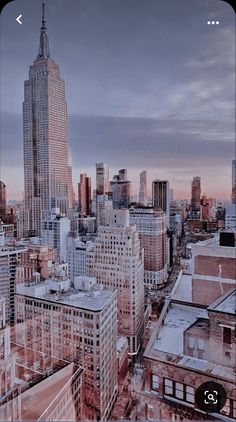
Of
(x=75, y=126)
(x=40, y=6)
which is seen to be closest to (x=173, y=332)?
(x=75, y=126)

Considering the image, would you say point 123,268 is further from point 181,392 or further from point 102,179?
point 181,392

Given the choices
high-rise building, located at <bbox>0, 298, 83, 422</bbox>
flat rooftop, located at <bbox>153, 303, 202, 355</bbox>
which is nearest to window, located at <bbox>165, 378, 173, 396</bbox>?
flat rooftop, located at <bbox>153, 303, 202, 355</bbox>

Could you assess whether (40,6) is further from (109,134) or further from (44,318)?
(44,318)

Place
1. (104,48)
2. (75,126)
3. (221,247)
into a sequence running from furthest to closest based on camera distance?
(75,126), (104,48), (221,247)

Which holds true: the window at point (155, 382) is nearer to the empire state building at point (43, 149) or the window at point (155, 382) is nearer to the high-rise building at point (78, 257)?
the high-rise building at point (78, 257)

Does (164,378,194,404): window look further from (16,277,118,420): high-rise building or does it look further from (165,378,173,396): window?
(16,277,118,420): high-rise building

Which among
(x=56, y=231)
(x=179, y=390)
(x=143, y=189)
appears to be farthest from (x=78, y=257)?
(x=179, y=390)
